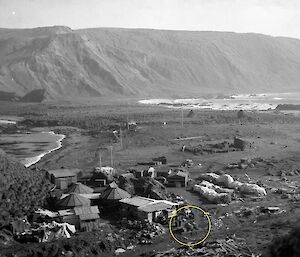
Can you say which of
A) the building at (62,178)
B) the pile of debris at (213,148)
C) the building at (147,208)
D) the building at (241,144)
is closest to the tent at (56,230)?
the building at (147,208)

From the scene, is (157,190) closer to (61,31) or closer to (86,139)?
(86,139)

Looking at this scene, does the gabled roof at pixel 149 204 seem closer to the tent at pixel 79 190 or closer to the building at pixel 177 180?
the tent at pixel 79 190

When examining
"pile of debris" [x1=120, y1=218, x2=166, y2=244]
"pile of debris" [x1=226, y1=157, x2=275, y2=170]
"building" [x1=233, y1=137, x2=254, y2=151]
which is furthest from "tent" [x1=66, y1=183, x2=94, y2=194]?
"building" [x1=233, y1=137, x2=254, y2=151]

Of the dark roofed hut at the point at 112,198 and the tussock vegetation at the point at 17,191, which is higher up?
the tussock vegetation at the point at 17,191

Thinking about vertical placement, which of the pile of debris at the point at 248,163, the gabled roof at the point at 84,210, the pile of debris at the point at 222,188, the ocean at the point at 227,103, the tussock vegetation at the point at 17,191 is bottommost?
the ocean at the point at 227,103

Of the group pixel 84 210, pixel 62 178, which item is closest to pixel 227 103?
pixel 62 178

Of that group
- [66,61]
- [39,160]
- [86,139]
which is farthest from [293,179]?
[66,61]
